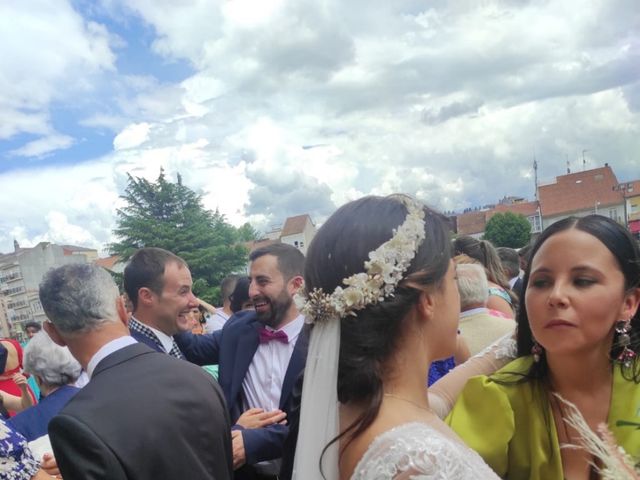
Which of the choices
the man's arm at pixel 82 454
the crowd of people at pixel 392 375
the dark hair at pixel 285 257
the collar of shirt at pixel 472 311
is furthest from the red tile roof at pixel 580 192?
the man's arm at pixel 82 454

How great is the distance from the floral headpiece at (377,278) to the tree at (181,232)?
34.8 meters

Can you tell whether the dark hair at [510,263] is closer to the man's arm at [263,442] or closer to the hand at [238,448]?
the man's arm at [263,442]

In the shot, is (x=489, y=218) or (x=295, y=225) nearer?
(x=489, y=218)

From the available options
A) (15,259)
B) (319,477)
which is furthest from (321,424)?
(15,259)

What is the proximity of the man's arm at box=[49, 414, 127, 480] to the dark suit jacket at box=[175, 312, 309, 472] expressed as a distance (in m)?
1.27

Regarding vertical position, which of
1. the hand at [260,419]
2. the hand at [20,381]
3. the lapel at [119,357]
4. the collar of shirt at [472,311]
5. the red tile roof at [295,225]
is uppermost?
the red tile roof at [295,225]

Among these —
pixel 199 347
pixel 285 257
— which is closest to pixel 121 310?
pixel 285 257

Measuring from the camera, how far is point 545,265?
72.2 inches

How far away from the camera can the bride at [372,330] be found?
4.78 feet

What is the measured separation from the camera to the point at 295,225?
8062 centimetres

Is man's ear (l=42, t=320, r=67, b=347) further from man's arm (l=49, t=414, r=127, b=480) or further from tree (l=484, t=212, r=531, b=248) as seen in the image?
tree (l=484, t=212, r=531, b=248)

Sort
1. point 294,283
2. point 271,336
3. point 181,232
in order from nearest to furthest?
point 271,336 < point 294,283 < point 181,232

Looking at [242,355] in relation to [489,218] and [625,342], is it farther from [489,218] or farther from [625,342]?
[489,218]

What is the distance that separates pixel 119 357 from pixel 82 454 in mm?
446
